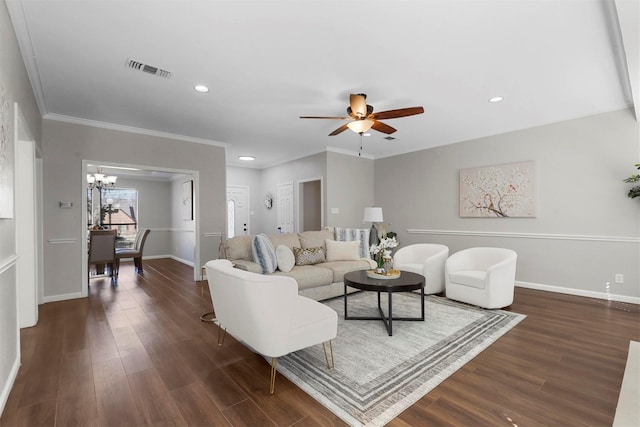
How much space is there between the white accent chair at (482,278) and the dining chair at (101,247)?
5.65 metres

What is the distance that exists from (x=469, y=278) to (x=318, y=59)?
312cm

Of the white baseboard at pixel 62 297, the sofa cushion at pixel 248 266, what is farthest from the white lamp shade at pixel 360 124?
the white baseboard at pixel 62 297

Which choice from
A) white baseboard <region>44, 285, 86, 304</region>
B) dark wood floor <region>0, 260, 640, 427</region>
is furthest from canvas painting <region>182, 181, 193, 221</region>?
dark wood floor <region>0, 260, 640, 427</region>

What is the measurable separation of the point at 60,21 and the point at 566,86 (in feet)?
15.8

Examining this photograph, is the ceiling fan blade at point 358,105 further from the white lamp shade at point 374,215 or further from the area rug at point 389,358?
the white lamp shade at point 374,215

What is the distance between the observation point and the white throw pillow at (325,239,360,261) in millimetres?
4629

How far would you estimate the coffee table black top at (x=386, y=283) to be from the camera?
118 inches

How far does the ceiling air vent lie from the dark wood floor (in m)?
2.61

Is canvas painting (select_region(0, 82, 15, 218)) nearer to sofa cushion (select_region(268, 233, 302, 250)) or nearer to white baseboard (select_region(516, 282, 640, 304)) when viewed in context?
sofa cushion (select_region(268, 233, 302, 250))

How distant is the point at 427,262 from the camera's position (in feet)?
14.3

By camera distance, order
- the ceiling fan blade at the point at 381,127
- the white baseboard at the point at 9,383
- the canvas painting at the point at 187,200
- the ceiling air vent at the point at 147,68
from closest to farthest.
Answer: the white baseboard at the point at 9,383 < the ceiling air vent at the point at 147,68 < the ceiling fan blade at the point at 381,127 < the canvas painting at the point at 187,200

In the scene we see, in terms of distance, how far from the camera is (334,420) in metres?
1.75

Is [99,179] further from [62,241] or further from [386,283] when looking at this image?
[386,283]

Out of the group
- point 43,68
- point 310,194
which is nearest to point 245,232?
point 310,194
